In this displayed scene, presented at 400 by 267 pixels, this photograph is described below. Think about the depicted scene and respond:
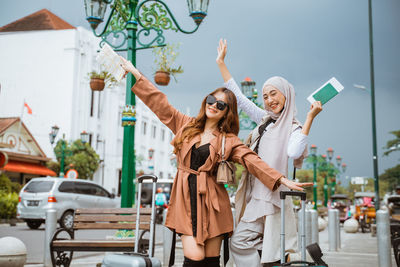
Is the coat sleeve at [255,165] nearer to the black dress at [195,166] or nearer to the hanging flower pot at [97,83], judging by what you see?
the black dress at [195,166]

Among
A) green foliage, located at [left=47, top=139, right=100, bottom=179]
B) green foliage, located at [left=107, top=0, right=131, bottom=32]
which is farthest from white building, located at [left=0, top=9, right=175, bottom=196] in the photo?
green foliage, located at [left=107, top=0, right=131, bottom=32]

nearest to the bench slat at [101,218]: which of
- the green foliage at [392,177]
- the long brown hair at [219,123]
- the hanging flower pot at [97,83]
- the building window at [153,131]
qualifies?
the long brown hair at [219,123]

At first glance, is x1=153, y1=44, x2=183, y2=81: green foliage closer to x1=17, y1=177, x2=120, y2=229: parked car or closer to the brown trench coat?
the brown trench coat

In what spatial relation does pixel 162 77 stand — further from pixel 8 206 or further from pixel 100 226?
pixel 8 206

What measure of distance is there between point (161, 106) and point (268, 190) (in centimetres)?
116

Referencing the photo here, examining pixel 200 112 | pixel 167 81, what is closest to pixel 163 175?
pixel 167 81

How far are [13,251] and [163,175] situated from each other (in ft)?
187

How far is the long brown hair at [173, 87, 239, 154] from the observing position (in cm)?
409

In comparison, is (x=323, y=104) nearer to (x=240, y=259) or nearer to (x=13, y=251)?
(x=240, y=259)

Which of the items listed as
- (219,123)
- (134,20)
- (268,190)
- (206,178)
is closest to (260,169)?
(268,190)

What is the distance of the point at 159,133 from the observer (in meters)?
61.3

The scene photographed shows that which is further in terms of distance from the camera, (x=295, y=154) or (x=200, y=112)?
(x=200, y=112)

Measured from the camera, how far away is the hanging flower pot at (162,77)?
33.4 ft

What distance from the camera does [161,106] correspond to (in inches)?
169
